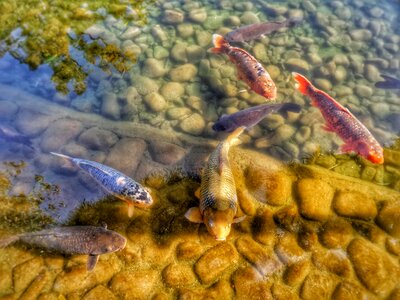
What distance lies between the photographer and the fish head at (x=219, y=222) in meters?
3.22

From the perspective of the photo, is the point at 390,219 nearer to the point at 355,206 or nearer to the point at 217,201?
the point at 355,206

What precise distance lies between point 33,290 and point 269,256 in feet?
8.69

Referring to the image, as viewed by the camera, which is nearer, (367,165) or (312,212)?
(312,212)

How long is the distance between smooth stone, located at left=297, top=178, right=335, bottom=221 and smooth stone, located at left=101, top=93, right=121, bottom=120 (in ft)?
11.3

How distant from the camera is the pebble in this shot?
5535mm

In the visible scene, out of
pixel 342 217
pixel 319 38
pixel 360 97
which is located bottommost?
pixel 342 217

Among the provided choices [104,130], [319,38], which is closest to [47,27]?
[104,130]

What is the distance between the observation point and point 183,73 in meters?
5.95

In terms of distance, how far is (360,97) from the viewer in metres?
5.93

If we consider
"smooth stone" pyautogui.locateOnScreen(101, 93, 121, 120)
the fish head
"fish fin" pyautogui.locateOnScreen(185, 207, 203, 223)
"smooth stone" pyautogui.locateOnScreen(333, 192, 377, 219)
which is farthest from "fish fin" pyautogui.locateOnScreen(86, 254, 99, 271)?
"smooth stone" pyautogui.locateOnScreen(333, 192, 377, 219)

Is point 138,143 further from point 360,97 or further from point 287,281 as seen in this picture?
point 360,97

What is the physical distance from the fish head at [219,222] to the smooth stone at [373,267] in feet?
5.15

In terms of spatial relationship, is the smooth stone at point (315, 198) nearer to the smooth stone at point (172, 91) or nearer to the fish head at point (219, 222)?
the fish head at point (219, 222)

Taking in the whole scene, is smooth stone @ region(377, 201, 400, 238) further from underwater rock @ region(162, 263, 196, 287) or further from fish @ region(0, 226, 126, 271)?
fish @ region(0, 226, 126, 271)
